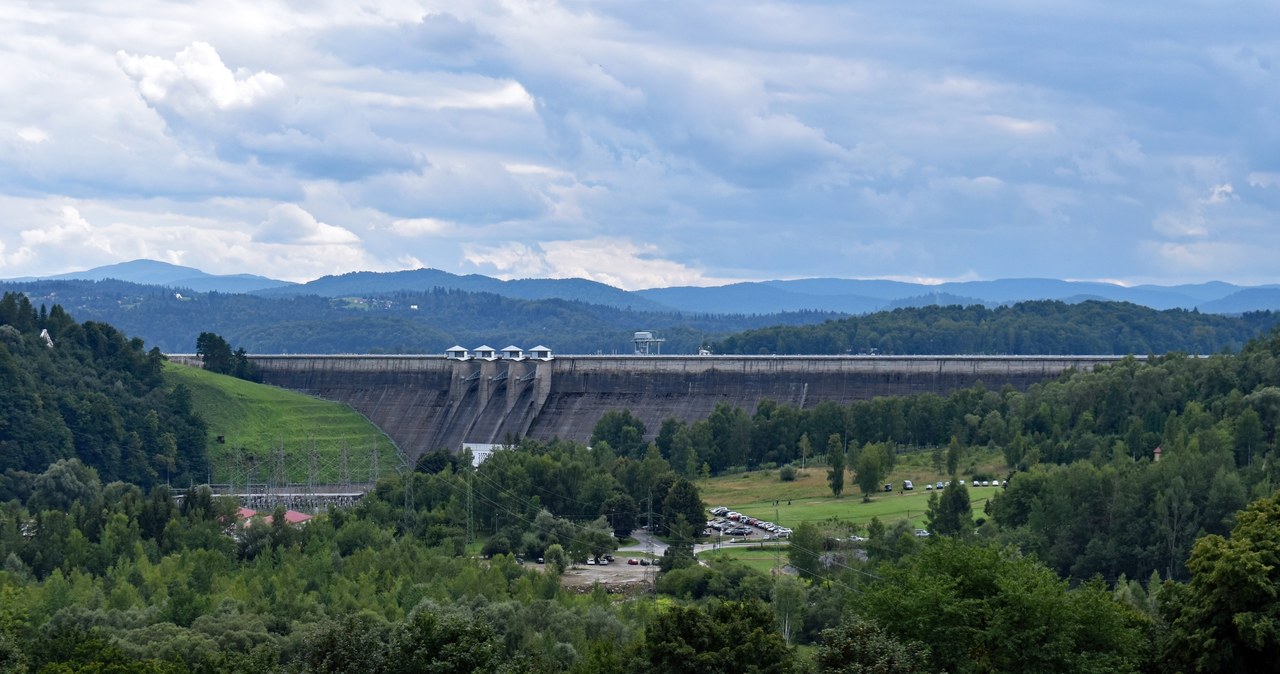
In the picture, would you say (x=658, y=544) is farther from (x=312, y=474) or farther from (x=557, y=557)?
(x=312, y=474)

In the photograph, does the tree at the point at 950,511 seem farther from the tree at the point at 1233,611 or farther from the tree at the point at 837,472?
the tree at the point at 1233,611

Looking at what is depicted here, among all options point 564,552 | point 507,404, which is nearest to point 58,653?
point 564,552

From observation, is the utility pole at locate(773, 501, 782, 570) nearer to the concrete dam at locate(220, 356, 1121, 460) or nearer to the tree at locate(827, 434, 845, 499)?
the tree at locate(827, 434, 845, 499)

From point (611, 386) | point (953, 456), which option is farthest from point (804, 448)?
point (611, 386)

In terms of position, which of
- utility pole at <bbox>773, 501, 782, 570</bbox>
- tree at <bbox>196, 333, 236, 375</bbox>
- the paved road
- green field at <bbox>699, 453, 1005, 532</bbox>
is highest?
tree at <bbox>196, 333, 236, 375</bbox>

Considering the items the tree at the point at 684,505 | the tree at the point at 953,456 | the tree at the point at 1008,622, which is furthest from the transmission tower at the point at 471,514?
the tree at the point at 1008,622

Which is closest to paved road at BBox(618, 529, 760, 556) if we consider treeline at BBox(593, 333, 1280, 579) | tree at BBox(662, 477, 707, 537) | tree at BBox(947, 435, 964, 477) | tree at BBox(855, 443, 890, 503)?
tree at BBox(662, 477, 707, 537)
